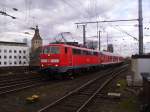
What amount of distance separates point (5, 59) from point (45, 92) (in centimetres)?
9264

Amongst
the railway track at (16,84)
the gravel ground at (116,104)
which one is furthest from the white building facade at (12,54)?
the gravel ground at (116,104)

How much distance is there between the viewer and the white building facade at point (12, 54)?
10349 cm

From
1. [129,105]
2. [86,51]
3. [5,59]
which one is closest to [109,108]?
[129,105]

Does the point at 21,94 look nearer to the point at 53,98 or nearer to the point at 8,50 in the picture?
the point at 53,98

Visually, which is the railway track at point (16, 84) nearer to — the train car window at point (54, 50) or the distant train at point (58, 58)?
the distant train at point (58, 58)

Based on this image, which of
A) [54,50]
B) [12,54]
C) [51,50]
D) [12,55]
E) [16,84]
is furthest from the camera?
[12,54]

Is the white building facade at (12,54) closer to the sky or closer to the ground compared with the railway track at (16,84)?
closer to the sky

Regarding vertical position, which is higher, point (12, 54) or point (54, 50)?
point (12, 54)

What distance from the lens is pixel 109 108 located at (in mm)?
11094

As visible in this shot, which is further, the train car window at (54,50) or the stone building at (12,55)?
the stone building at (12,55)

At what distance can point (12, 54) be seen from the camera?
352ft

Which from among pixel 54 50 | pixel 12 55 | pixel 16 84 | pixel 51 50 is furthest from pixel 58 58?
pixel 12 55

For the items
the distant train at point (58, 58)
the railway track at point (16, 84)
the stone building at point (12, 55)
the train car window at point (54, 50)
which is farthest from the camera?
the stone building at point (12, 55)

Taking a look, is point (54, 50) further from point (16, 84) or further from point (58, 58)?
point (16, 84)
